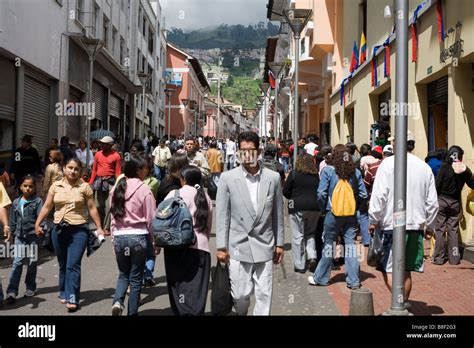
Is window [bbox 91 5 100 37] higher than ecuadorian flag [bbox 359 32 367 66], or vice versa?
window [bbox 91 5 100 37]

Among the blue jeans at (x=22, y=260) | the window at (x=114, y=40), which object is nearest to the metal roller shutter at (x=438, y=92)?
the blue jeans at (x=22, y=260)

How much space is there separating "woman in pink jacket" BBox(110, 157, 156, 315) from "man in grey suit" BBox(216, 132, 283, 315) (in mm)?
1321

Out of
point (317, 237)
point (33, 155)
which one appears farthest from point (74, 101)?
point (317, 237)

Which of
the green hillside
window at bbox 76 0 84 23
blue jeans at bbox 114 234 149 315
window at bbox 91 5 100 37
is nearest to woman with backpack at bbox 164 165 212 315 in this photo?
blue jeans at bbox 114 234 149 315

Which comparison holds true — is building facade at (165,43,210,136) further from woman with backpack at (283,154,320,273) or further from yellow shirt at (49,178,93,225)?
yellow shirt at (49,178,93,225)

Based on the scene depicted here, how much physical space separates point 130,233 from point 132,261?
308 mm

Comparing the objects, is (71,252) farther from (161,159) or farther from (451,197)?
(161,159)

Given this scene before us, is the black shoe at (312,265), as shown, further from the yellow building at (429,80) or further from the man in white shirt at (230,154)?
the man in white shirt at (230,154)

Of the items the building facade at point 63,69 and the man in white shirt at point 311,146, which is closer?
the man in white shirt at point 311,146

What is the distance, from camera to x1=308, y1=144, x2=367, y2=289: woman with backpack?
25.2ft

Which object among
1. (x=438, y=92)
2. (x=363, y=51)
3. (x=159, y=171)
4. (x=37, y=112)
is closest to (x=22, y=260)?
(x=159, y=171)

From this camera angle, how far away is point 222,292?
5.02 metres

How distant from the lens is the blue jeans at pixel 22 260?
695 centimetres

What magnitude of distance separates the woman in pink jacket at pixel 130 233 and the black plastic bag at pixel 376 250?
2.47 metres
